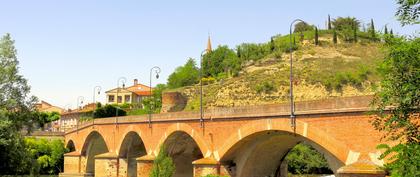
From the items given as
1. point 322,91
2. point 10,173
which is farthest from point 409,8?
point 322,91

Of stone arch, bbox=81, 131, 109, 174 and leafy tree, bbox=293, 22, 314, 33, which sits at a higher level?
leafy tree, bbox=293, 22, 314, 33

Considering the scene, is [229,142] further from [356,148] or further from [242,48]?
[242,48]

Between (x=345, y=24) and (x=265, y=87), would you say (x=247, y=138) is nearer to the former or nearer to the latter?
(x=265, y=87)

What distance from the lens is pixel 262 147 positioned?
87.0ft

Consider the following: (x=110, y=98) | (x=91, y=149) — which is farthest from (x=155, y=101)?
(x=110, y=98)

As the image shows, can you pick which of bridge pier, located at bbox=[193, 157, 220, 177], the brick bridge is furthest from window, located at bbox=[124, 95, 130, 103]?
bridge pier, located at bbox=[193, 157, 220, 177]

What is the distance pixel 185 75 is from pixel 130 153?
55982 mm

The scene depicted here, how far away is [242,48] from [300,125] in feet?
221

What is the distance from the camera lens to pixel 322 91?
62.9m

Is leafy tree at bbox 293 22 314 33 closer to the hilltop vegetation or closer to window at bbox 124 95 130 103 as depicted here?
the hilltop vegetation

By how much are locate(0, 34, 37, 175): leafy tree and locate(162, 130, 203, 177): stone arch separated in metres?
8.88

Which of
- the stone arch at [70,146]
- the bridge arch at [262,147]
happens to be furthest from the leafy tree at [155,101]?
the bridge arch at [262,147]

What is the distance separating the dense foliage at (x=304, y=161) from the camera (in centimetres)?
4509

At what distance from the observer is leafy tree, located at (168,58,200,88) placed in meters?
95.8
